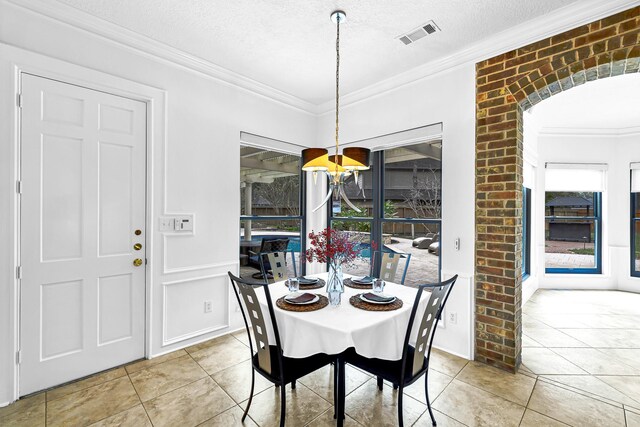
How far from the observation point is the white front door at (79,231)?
Result: 2.21 m

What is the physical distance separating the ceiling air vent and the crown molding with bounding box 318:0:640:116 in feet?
1.55

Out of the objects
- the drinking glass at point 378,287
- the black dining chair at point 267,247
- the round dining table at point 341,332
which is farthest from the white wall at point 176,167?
the drinking glass at point 378,287

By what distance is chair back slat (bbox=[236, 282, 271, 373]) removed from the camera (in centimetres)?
179

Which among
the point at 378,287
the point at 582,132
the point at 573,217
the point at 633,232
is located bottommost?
the point at 378,287

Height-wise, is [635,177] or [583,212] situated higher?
[635,177]

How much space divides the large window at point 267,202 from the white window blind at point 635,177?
18.1 feet

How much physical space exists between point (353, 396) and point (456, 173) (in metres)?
2.15

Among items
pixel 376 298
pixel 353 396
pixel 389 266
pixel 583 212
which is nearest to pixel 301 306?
pixel 376 298

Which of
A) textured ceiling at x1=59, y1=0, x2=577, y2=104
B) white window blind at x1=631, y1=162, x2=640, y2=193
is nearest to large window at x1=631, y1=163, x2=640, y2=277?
white window blind at x1=631, y1=162, x2=640, y2=193

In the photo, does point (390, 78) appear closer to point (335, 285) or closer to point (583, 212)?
point (335, 285)

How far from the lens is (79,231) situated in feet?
7.89

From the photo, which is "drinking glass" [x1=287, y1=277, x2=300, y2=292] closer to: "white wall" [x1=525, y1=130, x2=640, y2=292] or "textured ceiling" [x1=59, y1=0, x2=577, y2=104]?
"textured ceiling" [x1=59, y1=0, x2=577, y2=104]

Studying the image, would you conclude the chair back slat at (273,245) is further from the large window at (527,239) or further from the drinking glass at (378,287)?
the large window at (527,239)

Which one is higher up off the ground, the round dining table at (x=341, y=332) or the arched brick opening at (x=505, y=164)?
the arched brick opening at (x=505, y=164)
